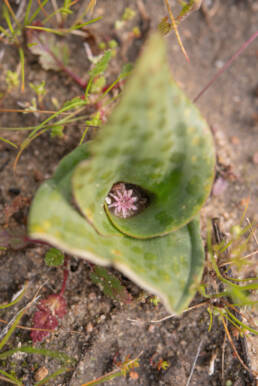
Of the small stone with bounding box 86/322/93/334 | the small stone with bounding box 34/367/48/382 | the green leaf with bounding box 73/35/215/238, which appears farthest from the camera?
the small stone with bounding box 86/322/93/334

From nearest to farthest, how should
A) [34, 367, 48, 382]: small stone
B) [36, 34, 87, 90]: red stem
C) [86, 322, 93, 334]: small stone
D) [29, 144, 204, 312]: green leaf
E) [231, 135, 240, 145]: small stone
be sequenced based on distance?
[29, 144, 204, 312]: green leaf < [34, 367, 48, 382]: small stone < [86, 322, 93, 334]: small stone < [36, 34, 87, 90]: red stem < [231, 135, 240, 145]: small stone

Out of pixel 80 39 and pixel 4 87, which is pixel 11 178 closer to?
pixel 4 87

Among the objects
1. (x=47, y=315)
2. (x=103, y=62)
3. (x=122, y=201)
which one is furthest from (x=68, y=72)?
(x=47, y=315)

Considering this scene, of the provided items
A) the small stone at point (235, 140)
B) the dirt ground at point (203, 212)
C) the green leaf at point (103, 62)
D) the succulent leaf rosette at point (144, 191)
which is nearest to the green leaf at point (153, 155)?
the succulent leaf rosette at point (144, 191)

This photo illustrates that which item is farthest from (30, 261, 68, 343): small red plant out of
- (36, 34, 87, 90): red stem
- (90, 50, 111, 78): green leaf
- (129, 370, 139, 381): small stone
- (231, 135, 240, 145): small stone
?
(231, 135, 240, 145): small stone

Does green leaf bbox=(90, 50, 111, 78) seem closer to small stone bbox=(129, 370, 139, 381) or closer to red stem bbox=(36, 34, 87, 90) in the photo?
red stem bbox=(36, 34, 87, 90)

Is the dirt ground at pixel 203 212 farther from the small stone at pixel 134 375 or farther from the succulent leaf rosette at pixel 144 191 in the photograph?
the succulent leaf rosette at pixel 144 191
